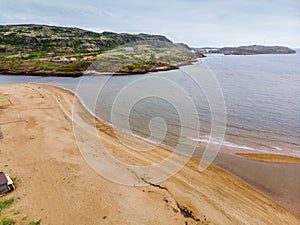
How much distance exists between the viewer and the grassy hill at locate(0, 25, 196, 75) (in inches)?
2667

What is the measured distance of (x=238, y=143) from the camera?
20.0 meters

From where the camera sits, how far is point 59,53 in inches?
3863

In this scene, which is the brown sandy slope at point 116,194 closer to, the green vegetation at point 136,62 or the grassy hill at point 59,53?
the grassy hill at point 59,53

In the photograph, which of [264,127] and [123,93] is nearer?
[264,127]

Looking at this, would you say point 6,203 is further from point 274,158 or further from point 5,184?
point 274,158

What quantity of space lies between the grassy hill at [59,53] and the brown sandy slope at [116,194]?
167 ft

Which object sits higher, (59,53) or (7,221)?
(59,53)

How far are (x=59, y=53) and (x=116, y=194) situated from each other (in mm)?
97912

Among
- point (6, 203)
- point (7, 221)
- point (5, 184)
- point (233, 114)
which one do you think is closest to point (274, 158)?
point (233, 114)

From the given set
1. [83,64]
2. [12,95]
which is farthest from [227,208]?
[83,64]

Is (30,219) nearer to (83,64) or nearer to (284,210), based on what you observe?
(284,210)

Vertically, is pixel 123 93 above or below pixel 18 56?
below

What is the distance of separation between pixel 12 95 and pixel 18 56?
59798 millimetres

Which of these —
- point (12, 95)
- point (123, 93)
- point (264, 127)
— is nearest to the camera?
Result: point (264, 127)
